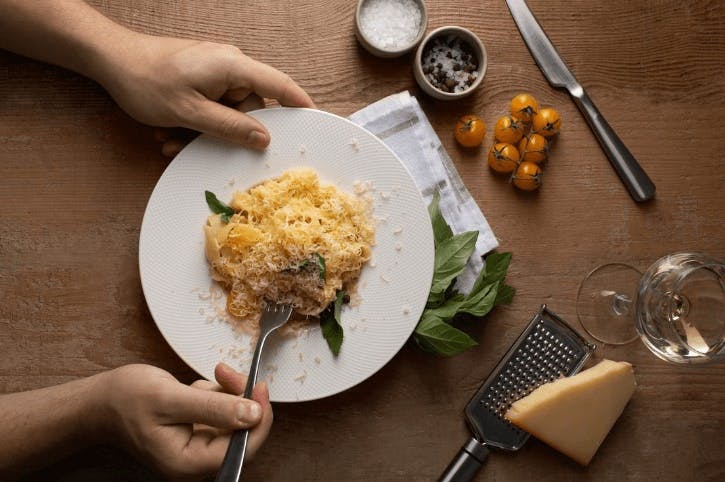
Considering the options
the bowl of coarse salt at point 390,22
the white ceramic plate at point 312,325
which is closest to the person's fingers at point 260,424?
the white ceramic plate at point 312,325

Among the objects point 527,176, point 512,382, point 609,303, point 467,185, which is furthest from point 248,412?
point 609,303

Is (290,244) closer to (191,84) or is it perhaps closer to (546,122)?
(191,84)

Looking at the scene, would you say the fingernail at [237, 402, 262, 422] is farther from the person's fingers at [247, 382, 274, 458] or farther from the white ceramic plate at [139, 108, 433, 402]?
the white ceramic plate at [139, 108, 433, 402]

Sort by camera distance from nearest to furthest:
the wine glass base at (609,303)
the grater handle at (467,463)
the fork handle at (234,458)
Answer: the fork handle at (234,458), the grater handle at (467,463), the wine glass base at (609,303)

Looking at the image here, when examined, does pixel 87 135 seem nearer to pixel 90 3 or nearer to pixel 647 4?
pixel 90 3

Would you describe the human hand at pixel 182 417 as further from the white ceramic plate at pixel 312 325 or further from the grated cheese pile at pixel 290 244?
the grated cheese pile at pixel 290 244
